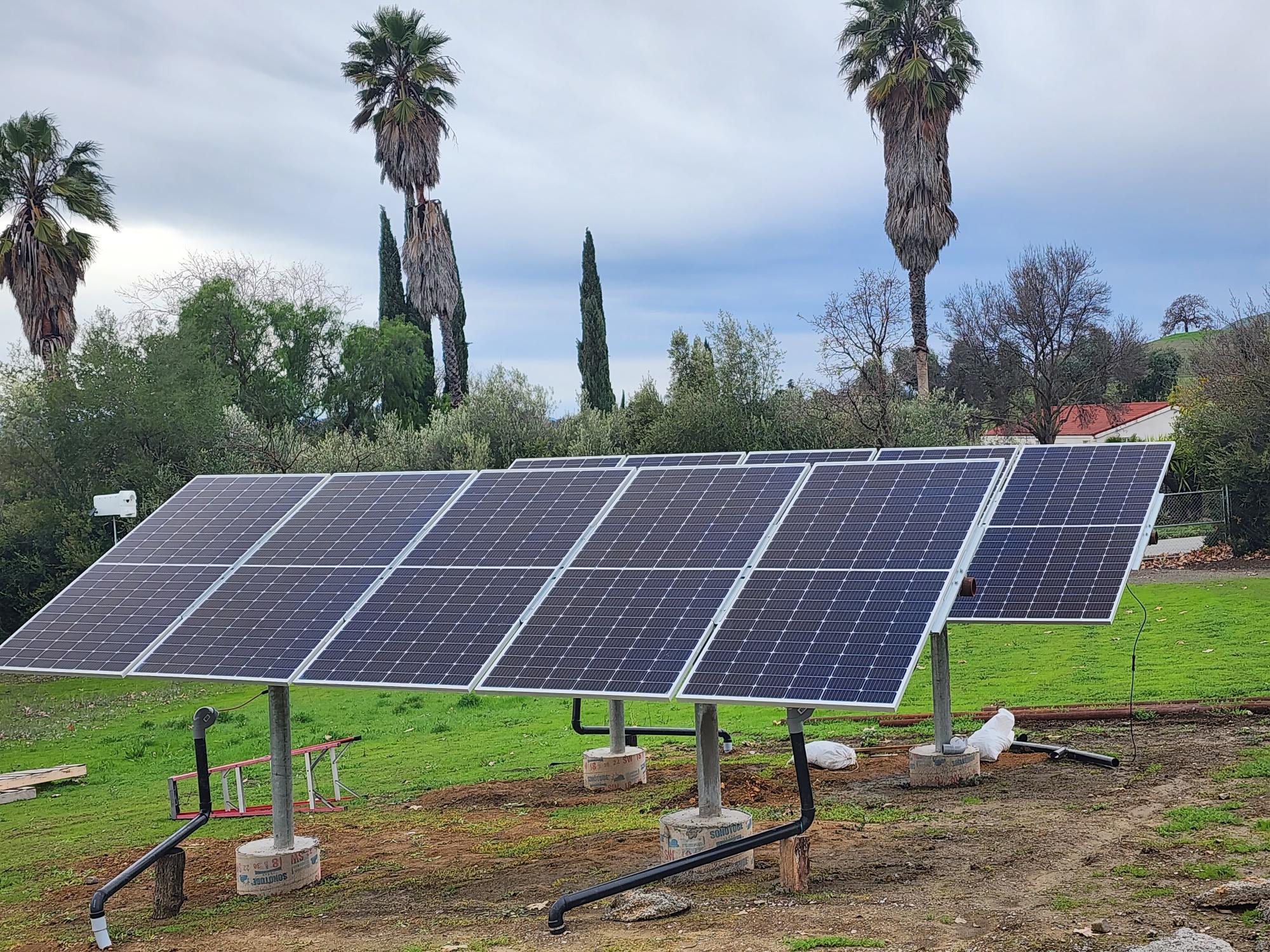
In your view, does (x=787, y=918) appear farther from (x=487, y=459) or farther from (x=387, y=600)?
(x=487, y=459)

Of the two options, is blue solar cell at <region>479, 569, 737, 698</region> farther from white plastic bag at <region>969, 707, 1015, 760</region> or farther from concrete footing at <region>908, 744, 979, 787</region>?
white plastic bag at <region>969, 707, 1015, 760</region>

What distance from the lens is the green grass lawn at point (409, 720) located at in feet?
57.1

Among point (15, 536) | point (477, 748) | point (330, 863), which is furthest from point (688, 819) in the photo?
point (15, 536)

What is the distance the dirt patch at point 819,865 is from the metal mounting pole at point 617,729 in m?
0.79

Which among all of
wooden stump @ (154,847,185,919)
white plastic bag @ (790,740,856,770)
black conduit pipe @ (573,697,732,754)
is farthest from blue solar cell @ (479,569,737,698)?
white plastic bag @ (790,740,856,770)

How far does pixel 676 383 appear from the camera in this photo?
5412cm

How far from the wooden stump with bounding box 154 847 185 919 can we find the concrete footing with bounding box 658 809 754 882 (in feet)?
16.7

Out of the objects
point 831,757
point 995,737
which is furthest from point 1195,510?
point 831,757

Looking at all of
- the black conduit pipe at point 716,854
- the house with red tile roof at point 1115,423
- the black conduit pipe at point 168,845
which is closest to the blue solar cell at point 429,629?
the black conduit pipe at point 168,845

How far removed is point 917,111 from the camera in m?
46.7

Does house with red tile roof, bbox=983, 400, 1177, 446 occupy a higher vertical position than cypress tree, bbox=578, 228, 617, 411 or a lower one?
lower

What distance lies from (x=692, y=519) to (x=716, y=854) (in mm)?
3563

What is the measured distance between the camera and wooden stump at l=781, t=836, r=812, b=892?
1099cm

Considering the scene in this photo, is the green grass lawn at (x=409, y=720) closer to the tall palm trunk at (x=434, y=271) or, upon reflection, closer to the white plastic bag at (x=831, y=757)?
the white plastic bag at (x=831, y=757)
